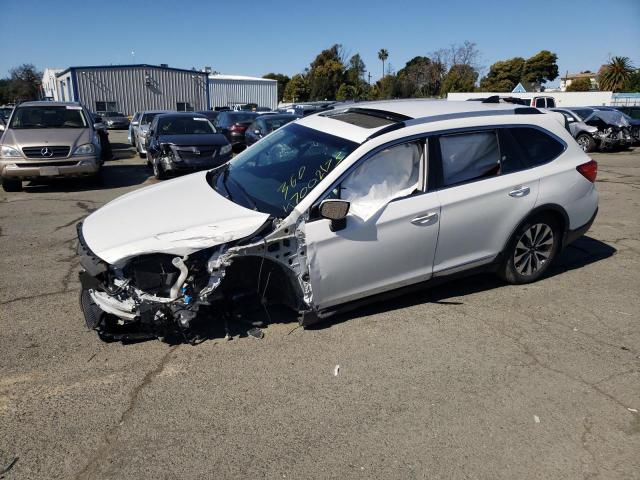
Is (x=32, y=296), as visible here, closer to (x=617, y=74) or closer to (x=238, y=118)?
(x=238, y=118)

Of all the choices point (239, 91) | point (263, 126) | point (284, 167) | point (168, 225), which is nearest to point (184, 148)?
point (263, 126)

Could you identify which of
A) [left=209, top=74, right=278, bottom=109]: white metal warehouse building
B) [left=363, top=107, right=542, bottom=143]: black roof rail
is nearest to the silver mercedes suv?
[left=363, top=107, right=542, bottom=143]: black roof rail

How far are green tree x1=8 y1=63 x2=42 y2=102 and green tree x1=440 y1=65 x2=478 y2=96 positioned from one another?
65.6 metres

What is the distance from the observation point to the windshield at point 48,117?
10.4m

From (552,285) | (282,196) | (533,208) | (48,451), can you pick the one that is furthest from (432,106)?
(48,451)

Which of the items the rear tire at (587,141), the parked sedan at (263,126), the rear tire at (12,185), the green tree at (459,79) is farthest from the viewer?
the green tree at (459,79)

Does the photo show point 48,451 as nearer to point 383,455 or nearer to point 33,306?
point 383,455

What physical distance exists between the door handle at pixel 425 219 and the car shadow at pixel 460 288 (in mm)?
615

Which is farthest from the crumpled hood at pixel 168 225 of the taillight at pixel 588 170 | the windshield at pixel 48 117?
the windshield at pixel 48 117

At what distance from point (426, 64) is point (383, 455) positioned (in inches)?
2676

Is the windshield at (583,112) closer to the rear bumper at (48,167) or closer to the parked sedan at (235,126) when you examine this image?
the parked sedan at (235,126)

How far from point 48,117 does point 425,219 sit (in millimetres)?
9739

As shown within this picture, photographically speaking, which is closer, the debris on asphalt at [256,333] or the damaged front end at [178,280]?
the damaged front end at [178,280]

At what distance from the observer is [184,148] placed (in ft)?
35.5
